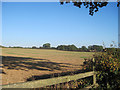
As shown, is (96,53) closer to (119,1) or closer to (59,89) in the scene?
(59,89)

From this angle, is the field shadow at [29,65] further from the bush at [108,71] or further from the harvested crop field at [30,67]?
the bush at [108,71]

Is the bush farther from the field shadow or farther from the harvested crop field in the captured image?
the field shadow

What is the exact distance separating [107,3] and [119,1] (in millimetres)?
791

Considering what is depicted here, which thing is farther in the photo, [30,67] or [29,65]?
[29,65]

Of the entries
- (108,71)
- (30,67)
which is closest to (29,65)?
(30,67)

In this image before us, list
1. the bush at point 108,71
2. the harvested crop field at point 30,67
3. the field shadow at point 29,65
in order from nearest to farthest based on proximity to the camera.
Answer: the bush at point 108,71 < the harvested crop field at point 30,67 < the field shadow at point 29,65

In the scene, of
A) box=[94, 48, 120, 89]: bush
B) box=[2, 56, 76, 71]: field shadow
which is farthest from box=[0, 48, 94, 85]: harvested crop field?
box=[94, 48, 120, 89]: bush

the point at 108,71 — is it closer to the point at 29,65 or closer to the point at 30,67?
the point at 30,67

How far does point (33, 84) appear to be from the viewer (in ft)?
9.60

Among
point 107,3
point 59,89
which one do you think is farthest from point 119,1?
point 59,89

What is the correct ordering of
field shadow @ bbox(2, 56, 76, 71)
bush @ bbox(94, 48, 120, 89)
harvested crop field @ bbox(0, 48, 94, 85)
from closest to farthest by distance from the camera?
bush @ bbox(94, 48, 120, 89), harvested crop field @ bbox(0, 48, 94, 85), field shadow @ bbox(2, 56, 76, 71)

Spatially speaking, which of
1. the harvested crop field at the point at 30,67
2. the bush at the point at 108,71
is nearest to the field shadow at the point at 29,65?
the harvested crop field at the point at 30,67

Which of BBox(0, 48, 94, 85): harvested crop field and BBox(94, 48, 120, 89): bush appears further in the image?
BBox(0, 48, 94, 85): harvested crop field

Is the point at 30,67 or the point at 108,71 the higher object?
the point at 108,71
